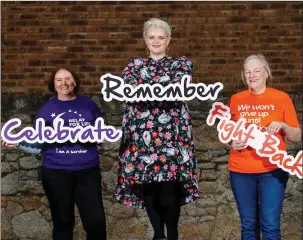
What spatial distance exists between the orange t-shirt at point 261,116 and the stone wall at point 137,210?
1644 millimetres

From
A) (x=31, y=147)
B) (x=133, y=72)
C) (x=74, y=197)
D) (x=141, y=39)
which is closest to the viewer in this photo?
(x=133, y=72)

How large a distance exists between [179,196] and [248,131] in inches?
27.8

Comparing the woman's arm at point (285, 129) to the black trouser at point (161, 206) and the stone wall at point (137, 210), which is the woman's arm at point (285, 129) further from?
the stone wall at point (137, 210)

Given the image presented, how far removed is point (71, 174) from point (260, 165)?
4.57 feet

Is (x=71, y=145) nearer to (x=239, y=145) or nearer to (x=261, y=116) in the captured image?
(x=239, y=145)

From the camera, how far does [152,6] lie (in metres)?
6.70

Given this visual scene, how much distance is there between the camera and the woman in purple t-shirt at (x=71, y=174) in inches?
198

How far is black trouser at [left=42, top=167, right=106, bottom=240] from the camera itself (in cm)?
504

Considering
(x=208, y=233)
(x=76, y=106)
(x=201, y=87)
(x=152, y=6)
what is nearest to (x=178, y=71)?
(x=201, y=87)

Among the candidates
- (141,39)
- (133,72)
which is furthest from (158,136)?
(141,39)

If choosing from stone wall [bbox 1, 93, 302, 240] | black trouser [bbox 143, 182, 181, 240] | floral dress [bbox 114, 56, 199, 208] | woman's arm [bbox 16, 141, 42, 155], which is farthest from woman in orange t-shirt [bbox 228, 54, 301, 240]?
stone wall [bbox 1, 93, 302, 240]

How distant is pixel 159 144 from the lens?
4938 mm

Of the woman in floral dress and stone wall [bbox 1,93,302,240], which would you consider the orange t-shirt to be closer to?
the woman in floral dress

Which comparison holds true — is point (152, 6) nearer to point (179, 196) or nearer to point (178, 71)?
point (178, 71)
